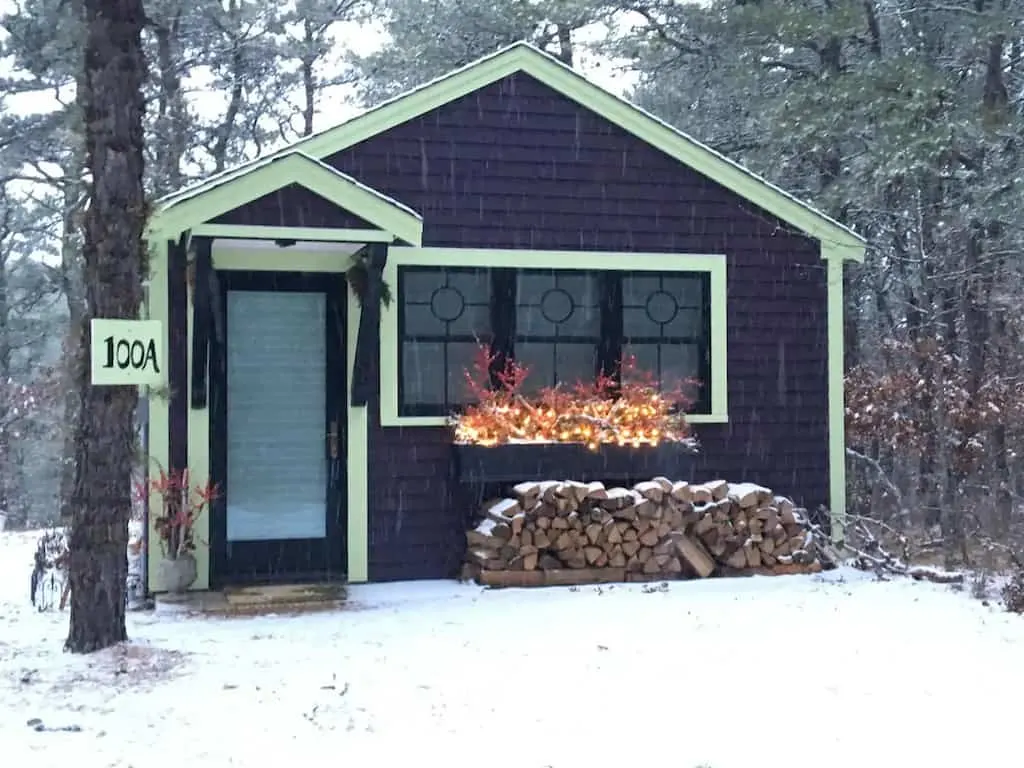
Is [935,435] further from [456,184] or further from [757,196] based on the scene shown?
[456,184]

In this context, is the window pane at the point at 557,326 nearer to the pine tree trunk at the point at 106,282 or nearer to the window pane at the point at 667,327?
the window pane at the point at 667,327

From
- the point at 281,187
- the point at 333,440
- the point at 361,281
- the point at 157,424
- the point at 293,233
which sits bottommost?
the point at 333,440

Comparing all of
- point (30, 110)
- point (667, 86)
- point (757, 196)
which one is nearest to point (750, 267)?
point (757, 196)

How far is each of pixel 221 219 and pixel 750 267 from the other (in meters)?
4.34

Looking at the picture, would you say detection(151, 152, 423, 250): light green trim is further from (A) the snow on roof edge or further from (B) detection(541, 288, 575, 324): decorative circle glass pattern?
(B) detection(541, 288, 575, 324): decorative circle glass pattern

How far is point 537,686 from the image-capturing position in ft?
17.5

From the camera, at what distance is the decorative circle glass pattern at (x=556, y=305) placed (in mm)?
8922

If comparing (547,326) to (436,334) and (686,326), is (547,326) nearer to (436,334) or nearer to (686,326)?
(436,334)

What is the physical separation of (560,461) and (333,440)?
1701 millimetres

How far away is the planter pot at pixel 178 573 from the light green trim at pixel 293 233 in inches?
88.2

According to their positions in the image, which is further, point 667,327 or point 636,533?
point 667,327

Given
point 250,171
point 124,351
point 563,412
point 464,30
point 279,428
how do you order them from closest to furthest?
point 124,351, point 250,171, point 279,428, point 563,412, point 464,30

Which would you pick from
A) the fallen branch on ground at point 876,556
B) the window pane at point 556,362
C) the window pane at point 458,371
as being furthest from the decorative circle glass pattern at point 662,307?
the fallen branch on ground at point 876,556

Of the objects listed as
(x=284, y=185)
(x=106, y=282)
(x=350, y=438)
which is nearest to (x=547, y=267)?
(x=350, y=438)
